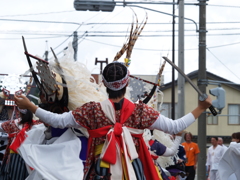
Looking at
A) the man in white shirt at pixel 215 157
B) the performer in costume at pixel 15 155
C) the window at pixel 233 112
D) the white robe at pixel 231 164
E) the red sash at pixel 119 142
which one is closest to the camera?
the red sash at pixel 119 142

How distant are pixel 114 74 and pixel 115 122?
0.40m

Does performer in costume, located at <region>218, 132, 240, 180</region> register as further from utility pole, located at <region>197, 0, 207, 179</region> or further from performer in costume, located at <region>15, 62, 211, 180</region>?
utility pole, located at <region>197, 0, 207, 179</region>

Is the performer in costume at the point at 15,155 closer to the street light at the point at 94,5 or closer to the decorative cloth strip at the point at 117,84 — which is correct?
the decorative cloth strip at the point at 117,84

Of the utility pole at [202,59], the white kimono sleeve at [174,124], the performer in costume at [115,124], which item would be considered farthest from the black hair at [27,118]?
the utility pole at [202,59]

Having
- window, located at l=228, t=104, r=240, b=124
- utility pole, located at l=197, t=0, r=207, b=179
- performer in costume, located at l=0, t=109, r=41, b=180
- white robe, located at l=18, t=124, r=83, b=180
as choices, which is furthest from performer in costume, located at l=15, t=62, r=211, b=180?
window, located at l=228, t=104, r=240, b=124

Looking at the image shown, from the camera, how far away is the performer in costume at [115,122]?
3967 millimetres

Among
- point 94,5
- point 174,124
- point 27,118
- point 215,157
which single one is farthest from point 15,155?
point 215,157

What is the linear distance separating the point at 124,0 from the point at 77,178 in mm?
8296

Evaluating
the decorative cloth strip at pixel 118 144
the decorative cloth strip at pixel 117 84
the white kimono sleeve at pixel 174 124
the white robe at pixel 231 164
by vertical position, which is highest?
the decorative cloth strip at pixel 117 84

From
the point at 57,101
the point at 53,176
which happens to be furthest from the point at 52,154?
the point at 57,101

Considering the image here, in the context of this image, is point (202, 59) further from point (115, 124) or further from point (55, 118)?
point (55, 118)

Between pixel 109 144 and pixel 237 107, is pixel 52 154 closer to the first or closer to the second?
pixel 109 144

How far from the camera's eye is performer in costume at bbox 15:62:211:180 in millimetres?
3967

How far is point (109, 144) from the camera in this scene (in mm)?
3947
